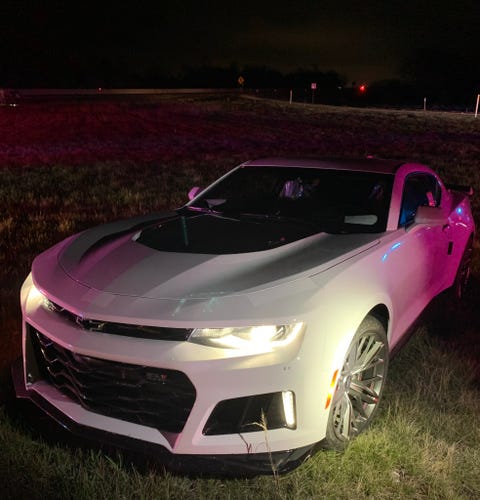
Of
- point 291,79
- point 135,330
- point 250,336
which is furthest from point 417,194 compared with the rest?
point 291,79

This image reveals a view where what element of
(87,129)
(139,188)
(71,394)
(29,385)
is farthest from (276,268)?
(87,129)

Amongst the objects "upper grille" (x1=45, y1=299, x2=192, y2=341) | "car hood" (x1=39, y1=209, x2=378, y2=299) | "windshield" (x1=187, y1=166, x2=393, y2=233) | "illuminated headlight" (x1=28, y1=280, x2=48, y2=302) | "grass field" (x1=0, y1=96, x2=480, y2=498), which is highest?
"windshield" (x1=187, y1=166, x2=393, y2=233)

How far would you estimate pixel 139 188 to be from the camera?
11.5 meters

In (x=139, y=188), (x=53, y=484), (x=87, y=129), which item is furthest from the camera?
(x=87, y=129)

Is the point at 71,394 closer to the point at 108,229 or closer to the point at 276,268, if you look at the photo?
the point at 276,268

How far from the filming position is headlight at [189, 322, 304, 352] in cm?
258

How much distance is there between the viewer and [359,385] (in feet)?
10.3

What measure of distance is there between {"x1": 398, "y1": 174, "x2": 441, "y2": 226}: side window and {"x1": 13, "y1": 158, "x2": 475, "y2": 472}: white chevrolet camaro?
30 centimetres

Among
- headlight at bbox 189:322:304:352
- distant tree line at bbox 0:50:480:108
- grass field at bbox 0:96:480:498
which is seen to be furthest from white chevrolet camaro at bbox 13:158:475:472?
distant tree line at bbox 0:50:480:108

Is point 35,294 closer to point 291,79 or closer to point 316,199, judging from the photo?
point 316,199

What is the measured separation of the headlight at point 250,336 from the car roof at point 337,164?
213 cm

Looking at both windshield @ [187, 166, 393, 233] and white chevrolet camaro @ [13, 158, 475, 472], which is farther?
windshield @ [187, 166, 393, 233]

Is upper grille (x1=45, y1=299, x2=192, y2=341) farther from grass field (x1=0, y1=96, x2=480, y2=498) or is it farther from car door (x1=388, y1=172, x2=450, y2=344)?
car door (x1=388, y1=172, x2=450, y2=344)

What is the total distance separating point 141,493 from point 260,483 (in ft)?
1.77
